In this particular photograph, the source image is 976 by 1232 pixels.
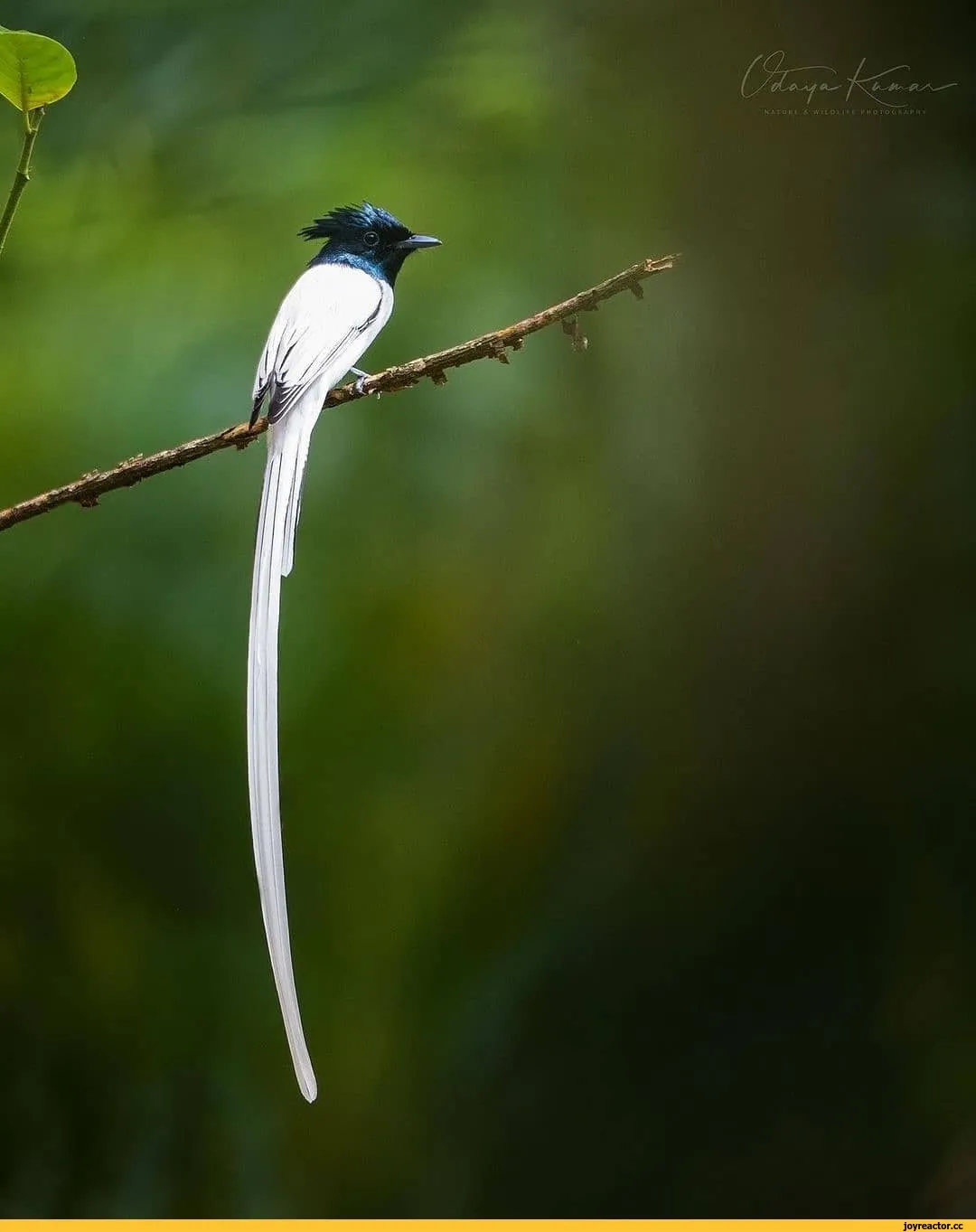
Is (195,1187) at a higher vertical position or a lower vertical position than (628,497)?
lower

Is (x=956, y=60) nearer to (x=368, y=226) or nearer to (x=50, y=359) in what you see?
(x=368, y=226)

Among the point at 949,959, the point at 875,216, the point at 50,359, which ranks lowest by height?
the point at 949,959

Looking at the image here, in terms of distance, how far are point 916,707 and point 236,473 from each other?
0.90 m

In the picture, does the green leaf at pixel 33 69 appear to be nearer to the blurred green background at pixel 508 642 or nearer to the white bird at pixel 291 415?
the blurred green background at pixel 508 642

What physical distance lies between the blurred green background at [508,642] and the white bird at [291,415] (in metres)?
0.03

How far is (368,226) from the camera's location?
130 cm

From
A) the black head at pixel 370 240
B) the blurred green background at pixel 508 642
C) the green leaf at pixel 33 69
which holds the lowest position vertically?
the blurred green background at pixel 508 642

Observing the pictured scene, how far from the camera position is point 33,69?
1086mm

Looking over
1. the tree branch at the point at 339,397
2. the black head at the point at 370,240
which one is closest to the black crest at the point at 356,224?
the black head at the point at 370,240

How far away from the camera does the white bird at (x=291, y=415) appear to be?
1211 millimetres

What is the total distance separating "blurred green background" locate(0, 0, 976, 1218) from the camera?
1.25 m

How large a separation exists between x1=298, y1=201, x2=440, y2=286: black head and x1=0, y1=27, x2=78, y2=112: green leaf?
329 millimetres

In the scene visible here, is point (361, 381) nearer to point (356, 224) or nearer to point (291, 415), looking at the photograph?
point (291, 415)

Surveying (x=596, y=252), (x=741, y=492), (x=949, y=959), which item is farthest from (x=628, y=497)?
(x=949, y=959)
